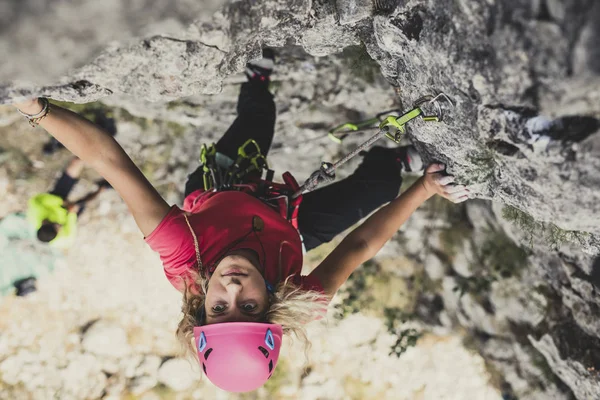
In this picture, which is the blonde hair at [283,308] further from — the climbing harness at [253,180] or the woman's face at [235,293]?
the climbing harness at [253,180]

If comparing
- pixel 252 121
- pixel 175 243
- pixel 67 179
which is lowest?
pixel 175 243

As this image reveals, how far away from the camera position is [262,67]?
4.17 metres

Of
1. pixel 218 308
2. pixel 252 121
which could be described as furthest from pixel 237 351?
pixel 252 121

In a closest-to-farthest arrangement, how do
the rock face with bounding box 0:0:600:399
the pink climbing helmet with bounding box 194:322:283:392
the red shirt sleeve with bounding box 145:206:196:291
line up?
the rock face with bounding box 0:0:600:399 < the pink climbing helmet with bounding box 194:322:283:392 < the red shirt sleeve with bounding box 145:206:196:291

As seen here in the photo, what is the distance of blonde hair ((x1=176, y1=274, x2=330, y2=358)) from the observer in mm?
2842

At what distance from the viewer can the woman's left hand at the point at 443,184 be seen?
2.98 m

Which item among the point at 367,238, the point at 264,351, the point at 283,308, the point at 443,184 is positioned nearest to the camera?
the point at 264,351

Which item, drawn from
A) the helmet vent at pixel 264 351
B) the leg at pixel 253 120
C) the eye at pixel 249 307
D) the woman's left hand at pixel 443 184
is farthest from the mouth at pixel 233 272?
the leg at pixel 253 120

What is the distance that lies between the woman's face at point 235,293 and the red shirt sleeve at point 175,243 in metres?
0.29

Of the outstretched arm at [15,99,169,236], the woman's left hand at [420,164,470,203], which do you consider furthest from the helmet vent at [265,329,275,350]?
the woman's left hand at [420,164,470,203]

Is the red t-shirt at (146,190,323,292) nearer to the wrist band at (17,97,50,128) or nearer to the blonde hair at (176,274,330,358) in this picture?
the blonde hair at (176,274,330,358)

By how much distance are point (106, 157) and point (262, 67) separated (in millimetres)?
1985

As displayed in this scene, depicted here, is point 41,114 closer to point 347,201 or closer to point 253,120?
point 253,120

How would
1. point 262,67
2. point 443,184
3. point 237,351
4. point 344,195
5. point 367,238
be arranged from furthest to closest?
point 262,67, point 344,195, point 367,238, point 443,184, point 237,351
